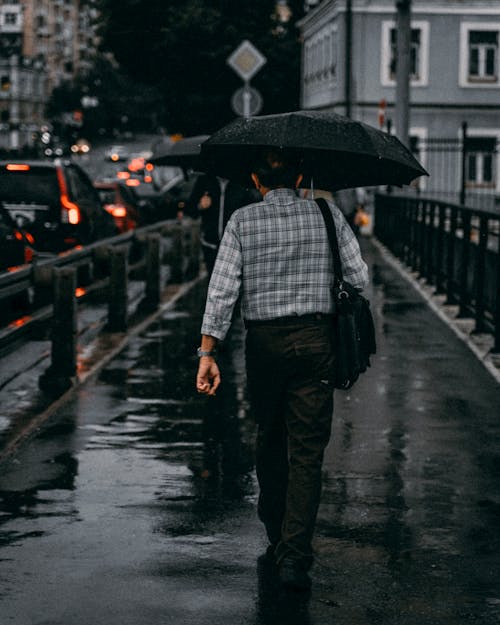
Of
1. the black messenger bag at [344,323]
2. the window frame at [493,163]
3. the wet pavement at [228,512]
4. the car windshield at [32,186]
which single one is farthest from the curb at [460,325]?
the window frame at [493,163]

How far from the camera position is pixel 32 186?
20.5 m

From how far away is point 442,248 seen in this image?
67.4 ft

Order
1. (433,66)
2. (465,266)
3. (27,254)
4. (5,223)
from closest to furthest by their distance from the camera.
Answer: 1. (5,223)
2. (27,254)
3. (465,266)
4. (433,66)

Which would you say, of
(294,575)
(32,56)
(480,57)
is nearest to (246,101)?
(294,575)

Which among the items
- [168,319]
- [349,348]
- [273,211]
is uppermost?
[273,211]

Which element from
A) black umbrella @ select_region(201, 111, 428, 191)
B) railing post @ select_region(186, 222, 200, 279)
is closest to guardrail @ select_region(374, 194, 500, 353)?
railing post @ select_region(186, 222, 200, 279)

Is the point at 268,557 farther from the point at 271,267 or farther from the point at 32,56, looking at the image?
the point at 32,56

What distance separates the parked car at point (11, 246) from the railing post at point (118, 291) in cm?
95

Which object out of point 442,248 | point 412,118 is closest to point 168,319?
point 442,248

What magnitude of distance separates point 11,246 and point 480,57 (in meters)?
43.2

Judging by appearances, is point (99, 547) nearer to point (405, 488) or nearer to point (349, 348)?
point (349, 348)

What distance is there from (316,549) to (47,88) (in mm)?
181314

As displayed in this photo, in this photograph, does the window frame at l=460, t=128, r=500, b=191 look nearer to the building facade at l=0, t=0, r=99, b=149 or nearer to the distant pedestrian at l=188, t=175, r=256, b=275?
the distant pedestrian at l=188, t=175, r=256, b=275

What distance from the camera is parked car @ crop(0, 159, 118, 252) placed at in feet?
66.4
